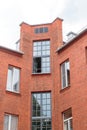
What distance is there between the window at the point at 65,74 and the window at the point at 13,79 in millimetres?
3639

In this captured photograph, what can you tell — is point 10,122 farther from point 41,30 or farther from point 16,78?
point 41,30

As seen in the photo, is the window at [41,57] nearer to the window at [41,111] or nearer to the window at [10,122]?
the window at [41,111]

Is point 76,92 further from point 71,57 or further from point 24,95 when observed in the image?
point 24,95

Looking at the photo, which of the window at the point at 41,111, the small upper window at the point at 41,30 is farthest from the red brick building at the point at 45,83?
the small upper window at the point at 41,30

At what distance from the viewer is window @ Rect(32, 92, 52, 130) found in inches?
845

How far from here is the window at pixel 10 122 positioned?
67.0 feet

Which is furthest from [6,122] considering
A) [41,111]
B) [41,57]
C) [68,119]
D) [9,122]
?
[41,57]

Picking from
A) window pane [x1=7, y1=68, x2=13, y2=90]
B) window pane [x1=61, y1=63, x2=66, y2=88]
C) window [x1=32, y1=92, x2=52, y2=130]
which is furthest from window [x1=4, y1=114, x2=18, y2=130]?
window pane [x1=61, y1=63, x2=66, y2=88]

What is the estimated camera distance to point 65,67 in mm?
22031

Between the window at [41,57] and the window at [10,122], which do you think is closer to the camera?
the window at [10,122]

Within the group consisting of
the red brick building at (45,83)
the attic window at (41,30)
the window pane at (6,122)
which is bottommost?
the window pane at (6,122)

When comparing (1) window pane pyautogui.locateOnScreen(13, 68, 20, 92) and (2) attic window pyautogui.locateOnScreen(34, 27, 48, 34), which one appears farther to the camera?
(2) attic window pyautogui.locateOnScreen(34, 27, 48, 34)

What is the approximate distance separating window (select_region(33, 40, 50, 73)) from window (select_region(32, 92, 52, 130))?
7.68 feet

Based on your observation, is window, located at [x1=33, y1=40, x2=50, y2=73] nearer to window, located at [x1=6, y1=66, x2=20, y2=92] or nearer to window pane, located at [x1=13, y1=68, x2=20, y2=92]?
window pane, located at [x1=13, y1=68, x2=20, y2=92]
